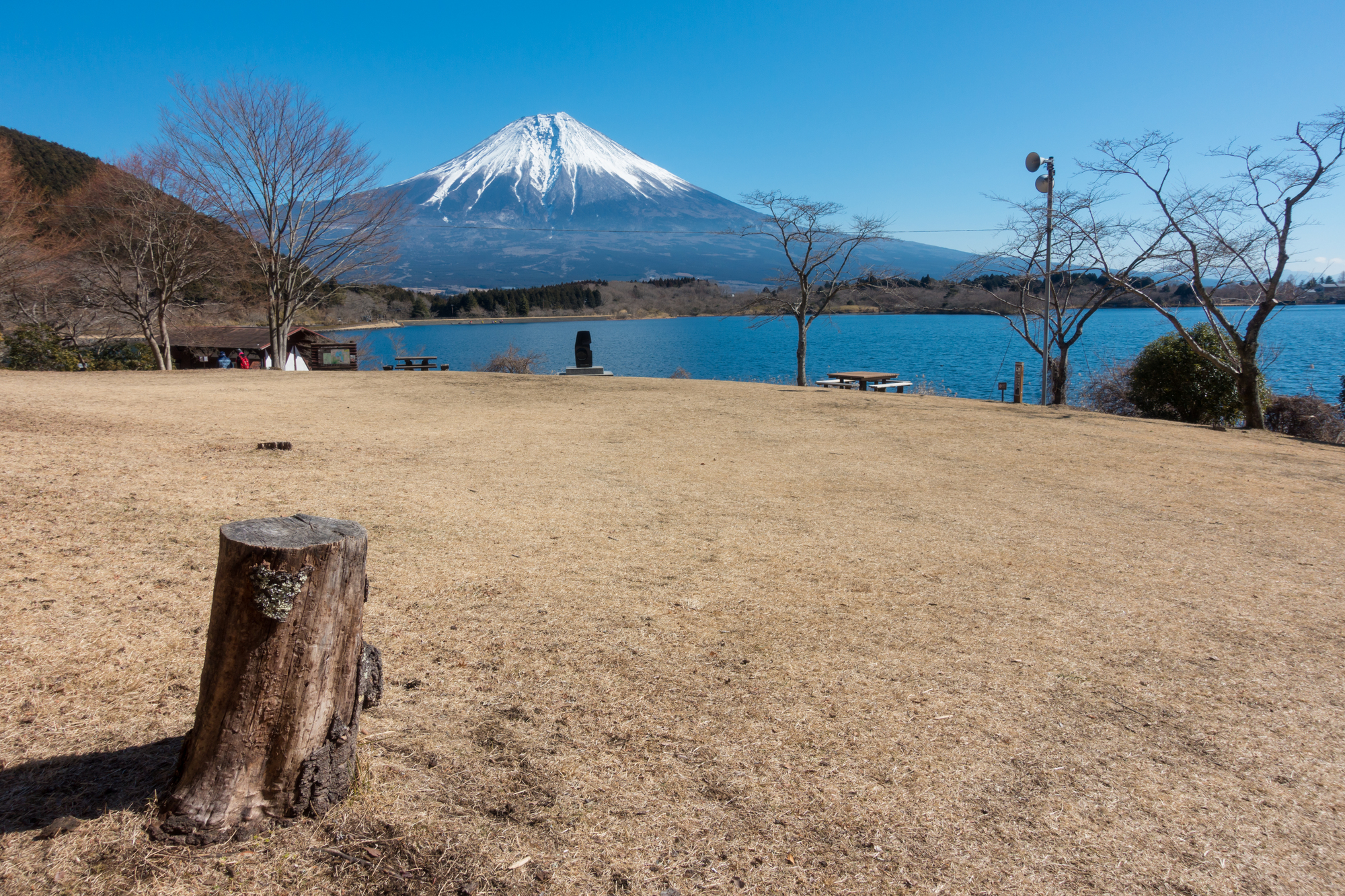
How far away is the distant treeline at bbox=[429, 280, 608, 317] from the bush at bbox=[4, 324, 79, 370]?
197 feet

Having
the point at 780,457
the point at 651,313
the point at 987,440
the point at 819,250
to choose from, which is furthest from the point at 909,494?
the point at 651,313

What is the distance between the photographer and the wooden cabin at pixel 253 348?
30.0 meters

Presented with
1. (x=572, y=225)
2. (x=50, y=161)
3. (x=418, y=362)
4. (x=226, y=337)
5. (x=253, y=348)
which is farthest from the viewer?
(x=572, y=225)

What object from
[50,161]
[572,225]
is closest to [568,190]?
[572,225]

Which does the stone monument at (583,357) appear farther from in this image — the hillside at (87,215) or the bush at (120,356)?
the bush at (120,356)

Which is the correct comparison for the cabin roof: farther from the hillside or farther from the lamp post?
the lamp post

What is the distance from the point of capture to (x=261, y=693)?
1968 mm

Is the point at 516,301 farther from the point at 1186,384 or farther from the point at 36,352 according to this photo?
the point at 1186,384

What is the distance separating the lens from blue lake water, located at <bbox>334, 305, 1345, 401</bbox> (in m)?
28.9

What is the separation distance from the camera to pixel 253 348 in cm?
3080

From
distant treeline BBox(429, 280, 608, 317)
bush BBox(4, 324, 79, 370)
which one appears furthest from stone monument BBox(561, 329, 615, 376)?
distant treeline BBox(429, 280, 608, 317)

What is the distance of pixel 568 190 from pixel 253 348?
169m

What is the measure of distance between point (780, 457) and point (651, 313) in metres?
64.7

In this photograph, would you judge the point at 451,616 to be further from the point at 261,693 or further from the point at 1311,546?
the point at 1311,546
